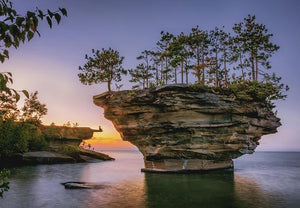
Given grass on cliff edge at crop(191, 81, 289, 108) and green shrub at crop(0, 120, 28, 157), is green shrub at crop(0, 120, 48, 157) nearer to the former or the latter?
green shrub at crop(0, 120, 28, 157)

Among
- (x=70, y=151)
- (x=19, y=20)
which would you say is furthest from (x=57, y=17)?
(x=70, y=151)

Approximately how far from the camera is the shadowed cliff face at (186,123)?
85.3ft

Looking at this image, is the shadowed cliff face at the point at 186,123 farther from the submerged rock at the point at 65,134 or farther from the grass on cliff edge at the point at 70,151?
the submerged rock at the point at 65,134

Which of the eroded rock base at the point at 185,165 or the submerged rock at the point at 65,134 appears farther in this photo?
the submerged rock at the point at 65,134

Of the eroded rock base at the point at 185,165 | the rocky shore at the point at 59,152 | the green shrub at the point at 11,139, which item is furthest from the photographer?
the rocky shore at the point at 59,152

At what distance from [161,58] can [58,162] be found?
25.7 meters

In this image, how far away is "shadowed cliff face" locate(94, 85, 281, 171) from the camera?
26.0 metres

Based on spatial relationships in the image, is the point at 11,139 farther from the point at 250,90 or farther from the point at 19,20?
the point at 19,20

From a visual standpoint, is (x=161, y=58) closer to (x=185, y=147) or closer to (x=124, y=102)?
(x=124, y=102)

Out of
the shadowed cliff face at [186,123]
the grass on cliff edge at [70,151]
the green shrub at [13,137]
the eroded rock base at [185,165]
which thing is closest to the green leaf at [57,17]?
the shadowed cliff face at [186,123]

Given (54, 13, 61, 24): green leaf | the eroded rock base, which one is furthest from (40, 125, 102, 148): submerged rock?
(54, 13, 61, 24): green leaf

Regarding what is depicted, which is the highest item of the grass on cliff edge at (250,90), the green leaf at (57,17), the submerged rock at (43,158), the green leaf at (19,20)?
the grass on cliff edge at (250,90)

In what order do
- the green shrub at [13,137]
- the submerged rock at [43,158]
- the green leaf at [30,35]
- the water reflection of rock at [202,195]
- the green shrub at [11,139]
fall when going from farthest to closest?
the submerged rock at [43,158] < the green shrub at [13,137] < the green shrub at [11,139] < the water reflection of rock at [202,195] < the green leaf at [30,35]

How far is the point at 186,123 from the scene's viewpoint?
86.5ft
